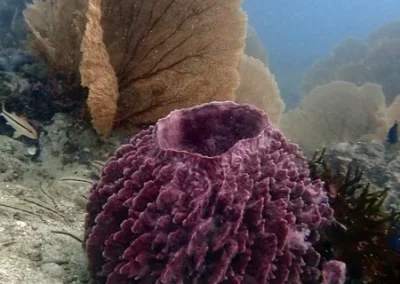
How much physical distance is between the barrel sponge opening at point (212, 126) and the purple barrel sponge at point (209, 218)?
0.17 ft

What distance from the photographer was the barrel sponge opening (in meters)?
2.40

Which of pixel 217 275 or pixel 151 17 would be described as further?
pixel 151 17

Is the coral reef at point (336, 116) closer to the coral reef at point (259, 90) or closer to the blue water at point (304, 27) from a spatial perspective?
the coral reef at point (259, 90)

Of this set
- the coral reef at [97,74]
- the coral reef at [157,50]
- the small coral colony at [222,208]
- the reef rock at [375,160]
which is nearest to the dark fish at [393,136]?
the reef rock at [375,160]

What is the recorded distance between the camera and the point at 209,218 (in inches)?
76.1

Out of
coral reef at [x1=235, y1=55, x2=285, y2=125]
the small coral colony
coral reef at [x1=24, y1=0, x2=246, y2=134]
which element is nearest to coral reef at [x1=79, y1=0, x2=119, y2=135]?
the small coral colony

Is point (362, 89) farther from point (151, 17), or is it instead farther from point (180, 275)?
point (180, 275)

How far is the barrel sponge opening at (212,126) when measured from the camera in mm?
2400

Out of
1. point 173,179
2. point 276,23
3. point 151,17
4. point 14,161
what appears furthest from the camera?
point 276,23

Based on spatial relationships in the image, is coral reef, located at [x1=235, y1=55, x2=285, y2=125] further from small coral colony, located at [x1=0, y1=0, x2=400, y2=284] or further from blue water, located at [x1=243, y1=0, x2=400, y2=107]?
blue water, located at [x1=243, y1=0, x2=400, y2=107]

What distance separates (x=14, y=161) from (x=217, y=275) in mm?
2845

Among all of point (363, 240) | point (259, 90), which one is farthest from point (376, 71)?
point (363, 240)

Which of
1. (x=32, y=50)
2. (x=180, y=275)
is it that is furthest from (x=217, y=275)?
(x=32, y=50)

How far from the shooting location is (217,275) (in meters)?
1.88
